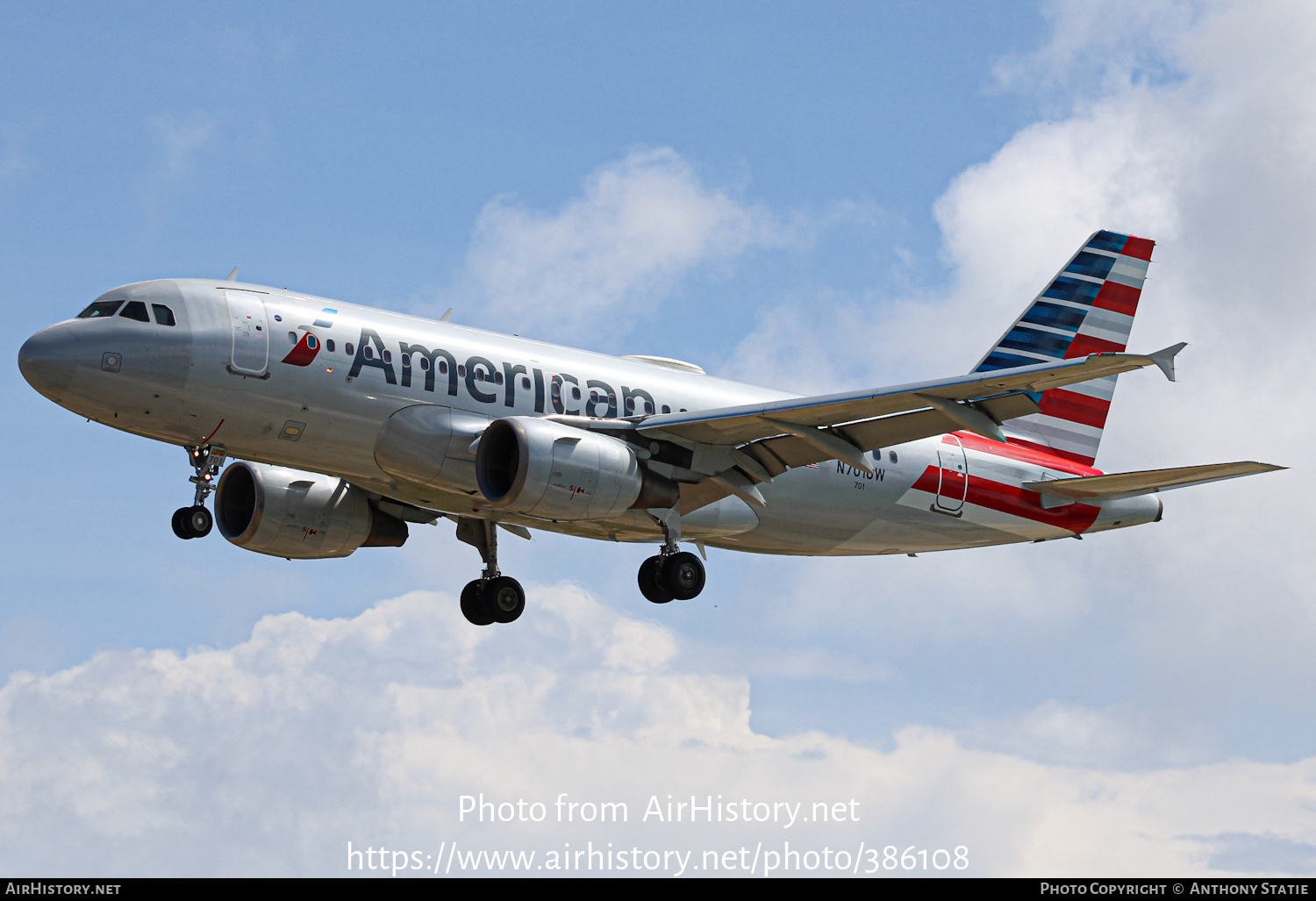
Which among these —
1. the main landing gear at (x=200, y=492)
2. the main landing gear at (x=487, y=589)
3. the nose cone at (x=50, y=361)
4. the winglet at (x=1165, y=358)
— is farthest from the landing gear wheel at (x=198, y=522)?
the winglet at (x=1165, y=358)

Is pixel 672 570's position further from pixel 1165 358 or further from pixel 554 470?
pixel 1165 358

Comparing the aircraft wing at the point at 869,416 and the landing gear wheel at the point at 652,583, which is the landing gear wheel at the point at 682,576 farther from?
the aircraft wing at the point at 869,416

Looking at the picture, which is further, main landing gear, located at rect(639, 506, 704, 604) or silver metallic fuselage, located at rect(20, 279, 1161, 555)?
main landing gear, located at rect(639, 506, 704, 604)

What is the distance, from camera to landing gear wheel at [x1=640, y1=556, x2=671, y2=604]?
1166 inches

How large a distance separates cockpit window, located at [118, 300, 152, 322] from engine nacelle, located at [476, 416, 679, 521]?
20.4 feet

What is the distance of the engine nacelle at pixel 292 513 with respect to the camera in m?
32.7

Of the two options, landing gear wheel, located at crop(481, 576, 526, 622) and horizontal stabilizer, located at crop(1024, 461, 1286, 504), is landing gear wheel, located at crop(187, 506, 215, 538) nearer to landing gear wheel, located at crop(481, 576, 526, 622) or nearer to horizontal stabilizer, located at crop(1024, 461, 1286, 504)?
landing gear wheel, located at crop(481, 576, 526, 622)

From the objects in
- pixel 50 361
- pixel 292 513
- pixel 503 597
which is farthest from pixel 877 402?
pixel 50 361

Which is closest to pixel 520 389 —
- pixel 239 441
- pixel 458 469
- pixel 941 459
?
pixel 458 469

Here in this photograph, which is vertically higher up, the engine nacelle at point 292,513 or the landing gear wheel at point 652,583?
the engine nacelle at point 292,513

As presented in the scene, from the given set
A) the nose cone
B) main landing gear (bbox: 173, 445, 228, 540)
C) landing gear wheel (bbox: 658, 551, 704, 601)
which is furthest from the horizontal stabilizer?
the nose cone

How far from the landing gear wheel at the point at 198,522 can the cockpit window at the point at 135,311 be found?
142 inches

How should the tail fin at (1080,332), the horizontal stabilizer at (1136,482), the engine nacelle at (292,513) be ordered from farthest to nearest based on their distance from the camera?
the tail fin at (1080,332)
the engine nacelle at (292,513)
the horizontal stabilizer at (1136,482)
